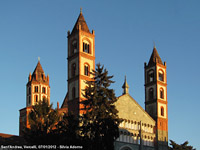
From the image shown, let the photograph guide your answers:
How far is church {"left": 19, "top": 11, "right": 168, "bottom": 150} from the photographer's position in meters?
51.0

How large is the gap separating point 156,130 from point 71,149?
24.3 metres

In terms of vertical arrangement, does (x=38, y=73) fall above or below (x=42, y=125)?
above

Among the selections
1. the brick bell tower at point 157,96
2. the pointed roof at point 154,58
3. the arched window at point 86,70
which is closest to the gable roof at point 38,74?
the brick bell tower at point 157,96

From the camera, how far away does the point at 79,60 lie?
51.1 metres

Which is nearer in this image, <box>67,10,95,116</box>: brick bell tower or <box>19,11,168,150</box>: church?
<box>67,10,95,116</box>: brick bell tower

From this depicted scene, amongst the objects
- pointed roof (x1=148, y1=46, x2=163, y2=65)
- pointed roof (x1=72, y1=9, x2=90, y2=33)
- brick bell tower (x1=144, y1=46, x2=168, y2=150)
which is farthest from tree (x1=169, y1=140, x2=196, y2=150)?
pointed roof (x1=72, y1=9, x2=90, y2=33)

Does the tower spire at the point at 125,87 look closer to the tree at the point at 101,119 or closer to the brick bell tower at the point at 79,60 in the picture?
the brick bell tower at the point at 79,60

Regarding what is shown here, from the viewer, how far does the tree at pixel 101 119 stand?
36406 mm

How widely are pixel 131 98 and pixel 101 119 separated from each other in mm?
19131

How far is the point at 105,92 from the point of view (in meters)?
40.2

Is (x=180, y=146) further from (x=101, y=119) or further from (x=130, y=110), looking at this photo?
(x=101, y=119)

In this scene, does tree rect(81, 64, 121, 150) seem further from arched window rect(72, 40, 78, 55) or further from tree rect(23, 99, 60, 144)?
arched window rect(72, 40, 78, 55)

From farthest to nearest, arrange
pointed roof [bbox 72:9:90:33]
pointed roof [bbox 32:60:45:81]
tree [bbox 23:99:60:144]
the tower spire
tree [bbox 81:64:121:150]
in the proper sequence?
pointed roof [bbox 32:60:45:81]
the tower spire
pointed roof [bbox 72:9:90:33]
tree [bbox 23:99:60:144]
tree [bbox 81:64:121:150]

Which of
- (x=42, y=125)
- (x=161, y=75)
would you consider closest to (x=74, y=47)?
(x=42, y=125)
